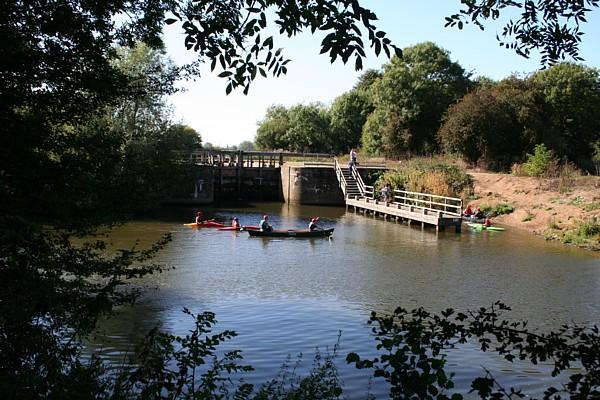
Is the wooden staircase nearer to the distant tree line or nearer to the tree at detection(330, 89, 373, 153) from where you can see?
the distant tree line

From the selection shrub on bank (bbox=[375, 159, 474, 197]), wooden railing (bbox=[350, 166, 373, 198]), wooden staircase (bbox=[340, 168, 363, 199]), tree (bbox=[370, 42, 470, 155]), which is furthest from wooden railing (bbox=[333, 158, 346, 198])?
tree (bbox=[370, 42, 470, 155])

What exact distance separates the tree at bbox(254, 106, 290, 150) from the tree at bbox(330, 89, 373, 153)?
894cm

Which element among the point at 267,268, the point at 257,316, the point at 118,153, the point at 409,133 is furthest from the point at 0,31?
the point at 409,133

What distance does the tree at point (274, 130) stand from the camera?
69.4m

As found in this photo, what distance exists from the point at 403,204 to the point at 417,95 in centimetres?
1907

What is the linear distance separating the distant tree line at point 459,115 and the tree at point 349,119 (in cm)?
10

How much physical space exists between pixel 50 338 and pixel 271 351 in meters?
4.65

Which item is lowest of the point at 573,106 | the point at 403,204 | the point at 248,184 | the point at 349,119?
the point at 403,204

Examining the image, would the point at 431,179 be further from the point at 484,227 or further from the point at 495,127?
the point at 495,127

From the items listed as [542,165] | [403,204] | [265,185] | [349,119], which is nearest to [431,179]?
[403,204]

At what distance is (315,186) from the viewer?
132ft

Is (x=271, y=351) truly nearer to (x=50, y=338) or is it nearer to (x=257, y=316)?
(x=257, y=316)

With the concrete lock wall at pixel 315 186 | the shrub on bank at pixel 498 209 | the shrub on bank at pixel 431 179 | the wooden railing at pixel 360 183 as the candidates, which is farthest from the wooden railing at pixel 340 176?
the shrub on bank at pixel 498 209

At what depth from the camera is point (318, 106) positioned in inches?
2771
